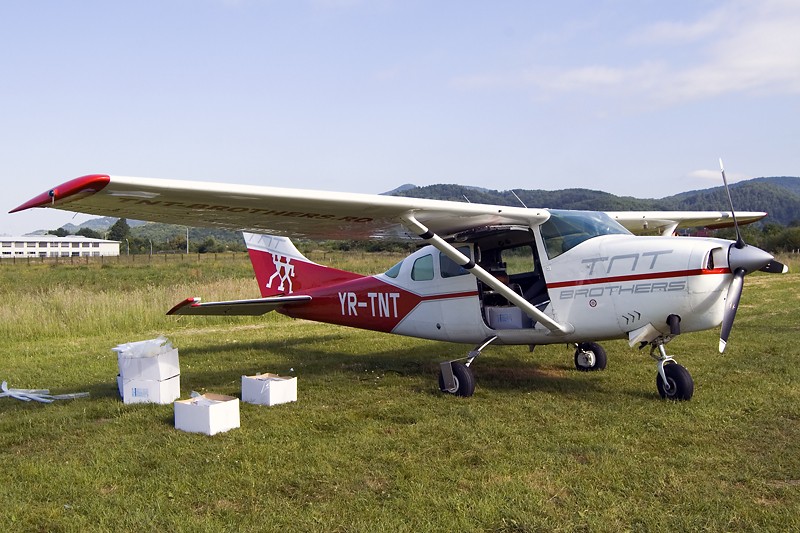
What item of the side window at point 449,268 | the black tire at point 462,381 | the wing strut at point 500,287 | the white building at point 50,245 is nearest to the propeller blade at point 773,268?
the wing strut at point 500,287

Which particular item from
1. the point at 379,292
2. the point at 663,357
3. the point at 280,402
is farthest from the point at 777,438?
the point at 379,292

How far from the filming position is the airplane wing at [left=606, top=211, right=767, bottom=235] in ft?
31.0

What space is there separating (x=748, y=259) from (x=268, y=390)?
495 centimetres

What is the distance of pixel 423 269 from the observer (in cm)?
836

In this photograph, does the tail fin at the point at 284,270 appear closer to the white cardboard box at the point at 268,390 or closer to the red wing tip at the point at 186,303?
the red wing tip at the point at 186,303

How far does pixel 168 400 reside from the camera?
6.61 meters

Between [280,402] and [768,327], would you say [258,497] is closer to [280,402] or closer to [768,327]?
[280,402]

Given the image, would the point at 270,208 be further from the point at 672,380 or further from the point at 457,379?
the point at 672,380

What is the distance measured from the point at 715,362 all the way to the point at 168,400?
23.4 ft

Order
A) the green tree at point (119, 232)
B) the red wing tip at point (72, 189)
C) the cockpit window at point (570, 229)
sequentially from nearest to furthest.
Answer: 1. the red wing tip at point (72, 189)
2. the cockpit window at point (570, 229)
3. the green tree at point (119, 232)

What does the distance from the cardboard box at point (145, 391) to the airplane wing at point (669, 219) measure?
21.3ft

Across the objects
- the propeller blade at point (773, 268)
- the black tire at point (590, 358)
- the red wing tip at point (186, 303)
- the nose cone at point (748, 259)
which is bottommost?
the black tire at point (590, 358)

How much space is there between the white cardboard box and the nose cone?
4641 millimetres

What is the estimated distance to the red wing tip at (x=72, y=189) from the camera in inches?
162
